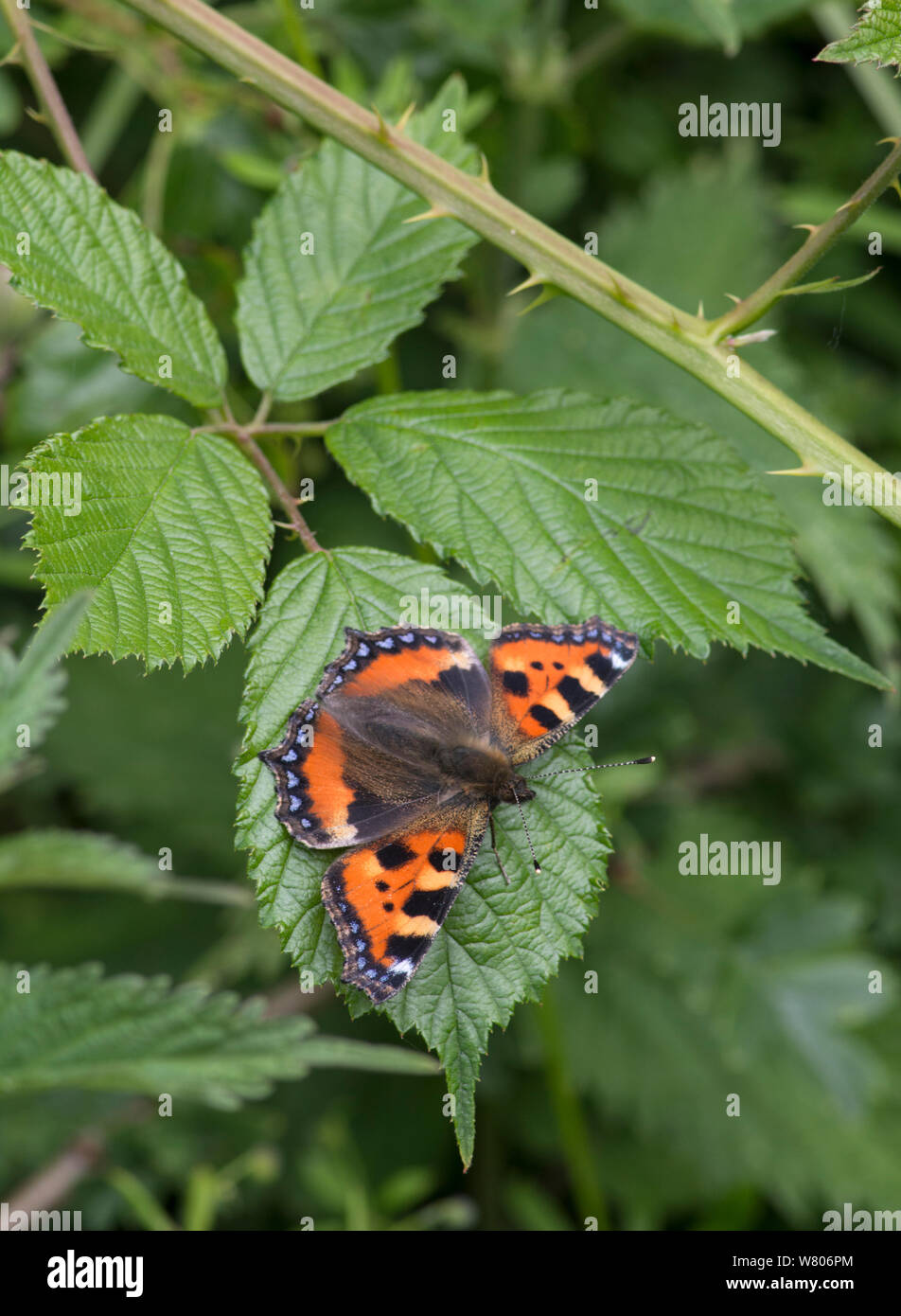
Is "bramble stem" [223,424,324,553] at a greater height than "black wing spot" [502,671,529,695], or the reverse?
"bramble stem" [223,424,324,553]

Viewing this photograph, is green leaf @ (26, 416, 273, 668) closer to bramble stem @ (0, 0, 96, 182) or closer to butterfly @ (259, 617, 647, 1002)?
butterfly @ (259, 617, 647, 1002)

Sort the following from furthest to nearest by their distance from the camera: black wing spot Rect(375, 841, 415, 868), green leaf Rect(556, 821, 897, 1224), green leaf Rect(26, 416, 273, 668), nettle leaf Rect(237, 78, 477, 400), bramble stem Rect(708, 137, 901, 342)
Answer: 1. green leaf Rect(556, 821, 897, 1224)
2. nettle leaf Rect(237, 78, 477, 400)
3. black wing spot Rect(375, 841, 415, 868)
4. green leaf Rect(26, 416, 273, 668)
5. bramble stem Rect(708, 137, 901, 342)

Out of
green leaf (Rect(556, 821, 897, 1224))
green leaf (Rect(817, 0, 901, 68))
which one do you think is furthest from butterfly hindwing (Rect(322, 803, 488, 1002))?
green leaf (Rect(556, 821, 897, 1224))

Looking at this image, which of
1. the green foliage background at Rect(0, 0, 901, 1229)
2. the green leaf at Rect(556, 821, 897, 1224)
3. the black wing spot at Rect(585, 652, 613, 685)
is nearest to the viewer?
the black wing spot at Rect(585, 652, 613, 685)

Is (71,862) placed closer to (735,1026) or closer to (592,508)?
(592,508)

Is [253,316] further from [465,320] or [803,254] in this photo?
[465,320]

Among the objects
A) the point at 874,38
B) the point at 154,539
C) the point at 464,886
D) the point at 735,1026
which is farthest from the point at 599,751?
the point at 874,38
